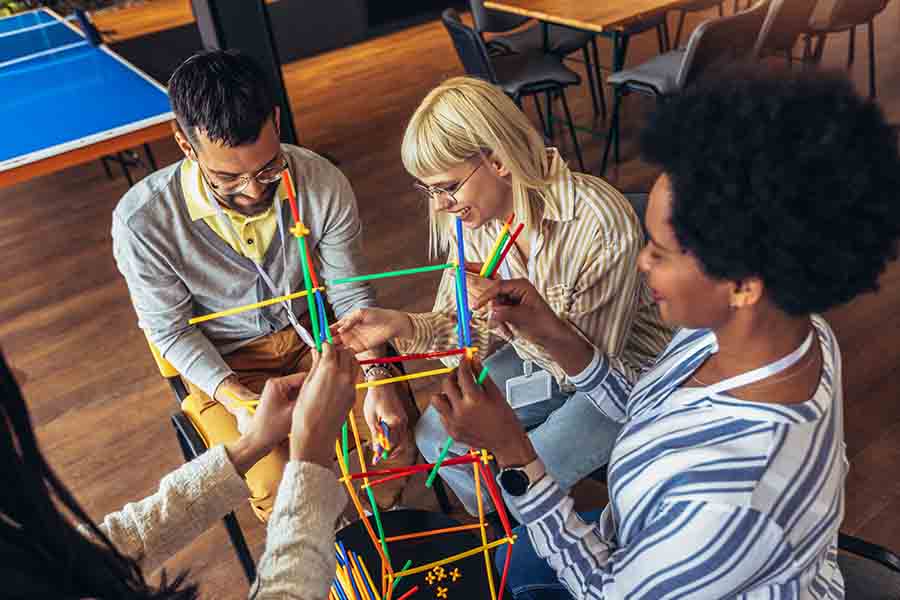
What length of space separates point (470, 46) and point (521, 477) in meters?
2.93

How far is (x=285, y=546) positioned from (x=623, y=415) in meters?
0.81

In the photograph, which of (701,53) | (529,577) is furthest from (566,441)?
(701,53)

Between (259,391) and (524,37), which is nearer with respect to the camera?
(259,391)

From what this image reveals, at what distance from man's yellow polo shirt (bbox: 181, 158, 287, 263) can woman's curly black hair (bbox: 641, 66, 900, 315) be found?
1144 millimetres

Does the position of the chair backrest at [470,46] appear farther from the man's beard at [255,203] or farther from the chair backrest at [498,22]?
the man's beard at [255,203]

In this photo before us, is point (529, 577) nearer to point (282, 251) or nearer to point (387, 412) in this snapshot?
point (387, 412)

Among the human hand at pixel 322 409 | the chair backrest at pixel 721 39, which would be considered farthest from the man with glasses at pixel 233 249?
the chair backrest at pixel 721 39

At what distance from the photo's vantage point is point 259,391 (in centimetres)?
201

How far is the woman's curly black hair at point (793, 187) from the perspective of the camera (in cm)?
86

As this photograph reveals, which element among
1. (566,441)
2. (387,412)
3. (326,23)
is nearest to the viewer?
(566,441)

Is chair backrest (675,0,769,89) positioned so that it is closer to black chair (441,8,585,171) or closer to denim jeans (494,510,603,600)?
black chair (441,8,585,171)

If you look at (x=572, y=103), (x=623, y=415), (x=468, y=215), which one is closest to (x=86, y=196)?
(x=572, y=103)

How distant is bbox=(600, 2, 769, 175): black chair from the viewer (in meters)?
3.40

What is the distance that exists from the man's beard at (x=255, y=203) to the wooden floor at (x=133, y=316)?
988 millimetres
